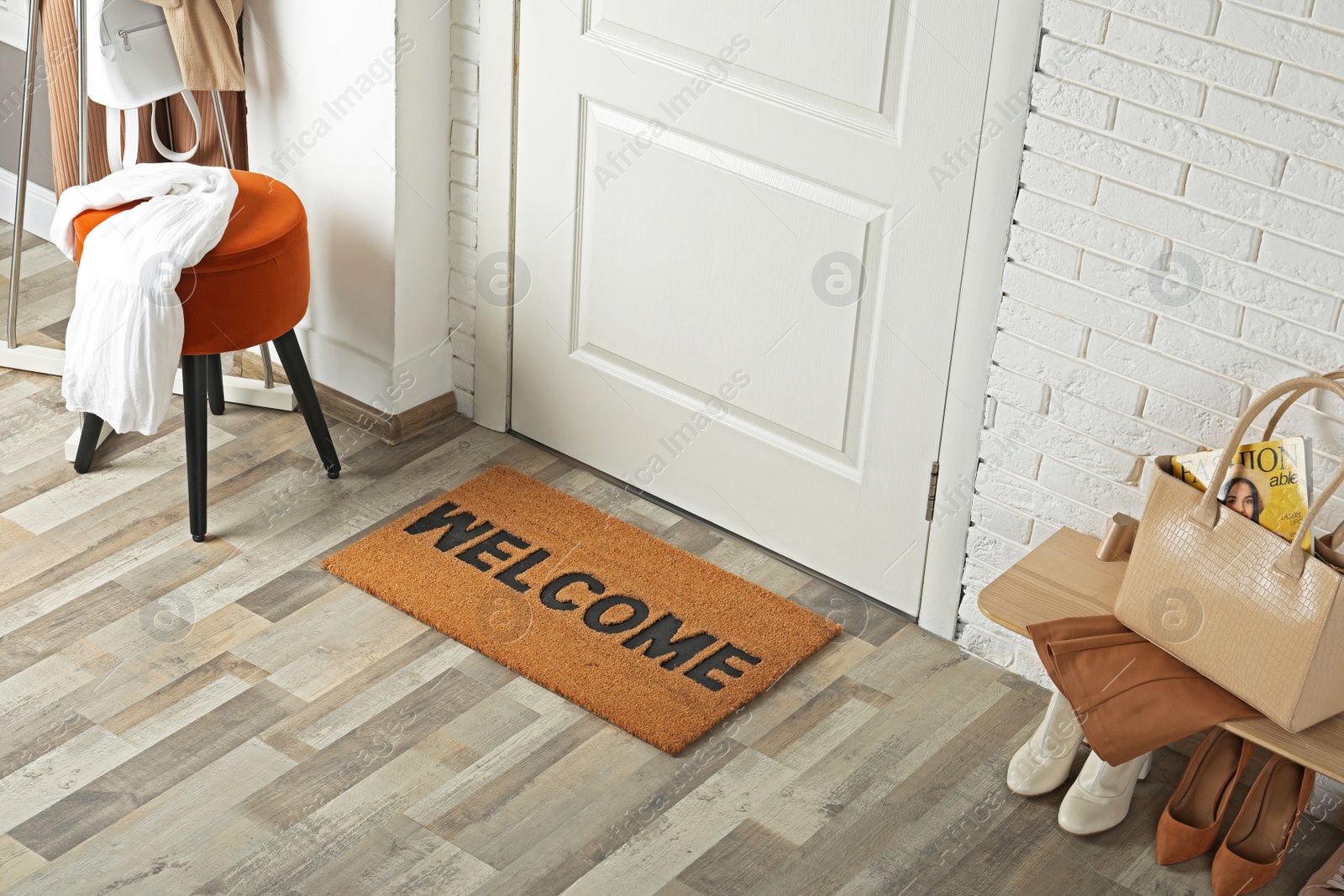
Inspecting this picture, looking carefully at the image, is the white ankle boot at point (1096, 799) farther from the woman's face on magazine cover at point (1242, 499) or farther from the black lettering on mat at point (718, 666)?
the black lettering on mat at point (718, 666)

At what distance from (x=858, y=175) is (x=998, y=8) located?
0.37 meters

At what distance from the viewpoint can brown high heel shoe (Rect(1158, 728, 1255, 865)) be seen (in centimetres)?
213

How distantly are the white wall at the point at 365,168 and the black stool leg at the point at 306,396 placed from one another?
200 millimetres

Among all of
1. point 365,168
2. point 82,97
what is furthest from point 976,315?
point 82,97

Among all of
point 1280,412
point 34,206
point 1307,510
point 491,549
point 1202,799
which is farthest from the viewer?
point 34,206

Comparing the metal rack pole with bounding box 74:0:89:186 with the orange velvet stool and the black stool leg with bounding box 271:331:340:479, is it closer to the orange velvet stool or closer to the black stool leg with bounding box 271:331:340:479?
the orange velvet stool

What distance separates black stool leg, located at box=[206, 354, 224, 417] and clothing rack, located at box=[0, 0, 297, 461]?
0.05 meters

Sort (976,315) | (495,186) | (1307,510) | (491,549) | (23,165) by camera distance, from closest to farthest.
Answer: (1307,510) → (976,315) → (491,549) → (495,186) → (23,165)

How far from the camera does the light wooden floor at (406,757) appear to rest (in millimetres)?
2088

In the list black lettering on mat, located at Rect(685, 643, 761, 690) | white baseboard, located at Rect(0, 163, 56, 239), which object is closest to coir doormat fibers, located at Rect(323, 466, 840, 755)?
black lettering on mat, located at Rect(685, 643, 761, 690)

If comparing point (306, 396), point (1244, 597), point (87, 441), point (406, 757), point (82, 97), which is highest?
point (82, 97)

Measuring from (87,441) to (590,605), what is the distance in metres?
1.07

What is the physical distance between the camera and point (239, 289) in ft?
8.57

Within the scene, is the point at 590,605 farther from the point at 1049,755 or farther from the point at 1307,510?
the point at 1307,510
